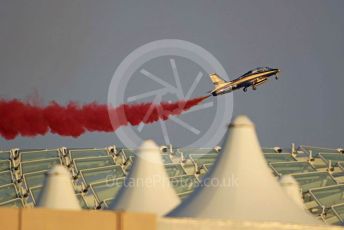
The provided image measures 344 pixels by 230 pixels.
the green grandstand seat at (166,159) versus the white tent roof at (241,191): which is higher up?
the green grandstand seat at (166,159)

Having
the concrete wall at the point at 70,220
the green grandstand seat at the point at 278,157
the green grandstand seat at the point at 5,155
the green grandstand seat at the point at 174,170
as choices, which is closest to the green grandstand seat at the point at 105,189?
the green grandstand seat at the point at 174,170

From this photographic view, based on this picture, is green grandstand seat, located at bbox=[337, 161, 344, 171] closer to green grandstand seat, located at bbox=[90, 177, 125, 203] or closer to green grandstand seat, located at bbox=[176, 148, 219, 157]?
green grandstand seat, located at bbox=[176, 148, 219, 157]

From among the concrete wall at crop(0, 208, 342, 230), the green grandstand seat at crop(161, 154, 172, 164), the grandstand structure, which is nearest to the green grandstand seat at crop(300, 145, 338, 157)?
the grandstand structure

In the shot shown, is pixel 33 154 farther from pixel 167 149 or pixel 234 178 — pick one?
pixel 234 178

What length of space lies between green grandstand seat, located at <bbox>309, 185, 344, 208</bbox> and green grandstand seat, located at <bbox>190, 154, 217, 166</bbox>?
30.5ft

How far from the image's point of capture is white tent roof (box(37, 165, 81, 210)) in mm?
54594

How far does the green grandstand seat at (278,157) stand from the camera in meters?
81.9

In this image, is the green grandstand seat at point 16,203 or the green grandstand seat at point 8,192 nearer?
the green grandstand seat at point 16,203

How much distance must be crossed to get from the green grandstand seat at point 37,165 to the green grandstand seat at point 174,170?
6.96 metres

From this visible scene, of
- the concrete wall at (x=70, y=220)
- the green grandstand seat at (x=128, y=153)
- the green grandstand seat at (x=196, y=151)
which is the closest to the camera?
the concrete wall at (x=70, y=220)

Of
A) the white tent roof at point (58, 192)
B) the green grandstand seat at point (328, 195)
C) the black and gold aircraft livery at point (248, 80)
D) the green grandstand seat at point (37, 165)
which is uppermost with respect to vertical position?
the black and gold aircraft livery at point (248, 80)

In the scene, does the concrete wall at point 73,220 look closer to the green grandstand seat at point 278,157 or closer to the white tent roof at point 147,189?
the white tent roof at point 147,189

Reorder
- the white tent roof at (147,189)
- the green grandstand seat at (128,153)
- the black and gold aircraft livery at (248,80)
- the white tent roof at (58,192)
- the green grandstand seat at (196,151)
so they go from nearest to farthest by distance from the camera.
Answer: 1. the white tent roof at (147,189)
2. the white tent roof at (58,192)
3. the green grandstand seat at (128,153)
4. the green grandstand seat at (196,151)
5. the black and gold aircraft livery at (248,80)

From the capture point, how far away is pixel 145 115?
266 feet
